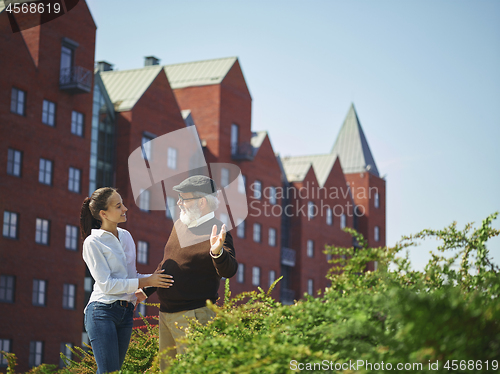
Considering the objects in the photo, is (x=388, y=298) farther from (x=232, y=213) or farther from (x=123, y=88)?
(x=232, y=213)

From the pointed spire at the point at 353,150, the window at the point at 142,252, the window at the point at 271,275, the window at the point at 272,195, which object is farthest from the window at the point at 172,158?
the pointed spire at the point at 353,150

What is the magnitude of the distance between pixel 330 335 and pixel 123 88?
117 feet

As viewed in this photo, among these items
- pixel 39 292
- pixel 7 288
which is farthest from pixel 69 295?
pixel 7 288

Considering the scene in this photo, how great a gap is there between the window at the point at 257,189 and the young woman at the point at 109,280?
38698 millimetres

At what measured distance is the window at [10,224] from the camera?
90.4 feet

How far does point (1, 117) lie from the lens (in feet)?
91.7

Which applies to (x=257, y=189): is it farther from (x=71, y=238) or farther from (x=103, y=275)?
(x=103, y=275)

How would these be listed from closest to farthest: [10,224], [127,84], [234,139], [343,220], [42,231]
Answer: [10,224]
[42,231]
[127,84]
[234,139]
[343,220]

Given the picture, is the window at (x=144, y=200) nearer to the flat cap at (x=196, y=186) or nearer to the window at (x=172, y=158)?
the window at (x=172, y=158)

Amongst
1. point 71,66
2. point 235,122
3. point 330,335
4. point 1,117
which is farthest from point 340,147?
point 330,335

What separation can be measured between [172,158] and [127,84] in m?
5.15

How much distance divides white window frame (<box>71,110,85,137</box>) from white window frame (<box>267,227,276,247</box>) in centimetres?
1750

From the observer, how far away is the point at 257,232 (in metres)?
44.3

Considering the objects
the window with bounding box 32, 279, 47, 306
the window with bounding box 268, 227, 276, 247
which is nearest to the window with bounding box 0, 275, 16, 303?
the window with bounding box 32, 279, 47, 306
